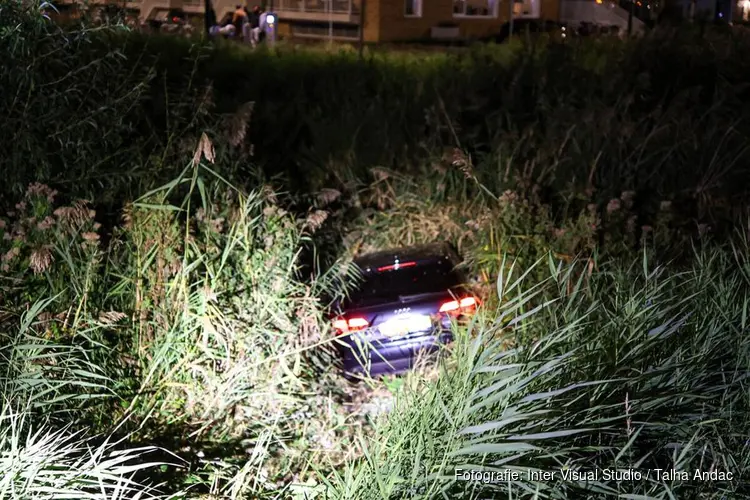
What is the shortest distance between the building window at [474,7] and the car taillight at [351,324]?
3723cm

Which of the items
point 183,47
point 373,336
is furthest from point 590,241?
point 183,47

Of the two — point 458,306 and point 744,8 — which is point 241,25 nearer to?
point 744,8

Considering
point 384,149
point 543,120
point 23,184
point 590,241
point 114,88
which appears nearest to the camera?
point 23,184

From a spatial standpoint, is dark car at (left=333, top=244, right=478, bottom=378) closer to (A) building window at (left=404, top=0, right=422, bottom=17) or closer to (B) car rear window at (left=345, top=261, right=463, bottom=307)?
(B) car rear window at (left=345, top=261, right=463, bottom=307)

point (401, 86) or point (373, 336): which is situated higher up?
point (401, 86)

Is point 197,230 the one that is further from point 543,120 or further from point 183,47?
point 183,47

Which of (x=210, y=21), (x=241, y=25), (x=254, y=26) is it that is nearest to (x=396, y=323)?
(x=210, y=21)

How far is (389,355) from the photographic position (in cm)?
788

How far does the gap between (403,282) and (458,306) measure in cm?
66

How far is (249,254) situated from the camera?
7.48 m

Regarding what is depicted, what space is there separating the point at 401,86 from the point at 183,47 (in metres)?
3.56

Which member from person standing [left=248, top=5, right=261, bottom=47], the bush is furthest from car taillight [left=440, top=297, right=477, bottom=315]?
person standing [left=248, top=5, right=261, bottom=47]

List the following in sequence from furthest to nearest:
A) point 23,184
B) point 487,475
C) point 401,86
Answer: point 401,86
point 23,184
point 487,475

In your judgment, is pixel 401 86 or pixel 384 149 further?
pixel 401 86
